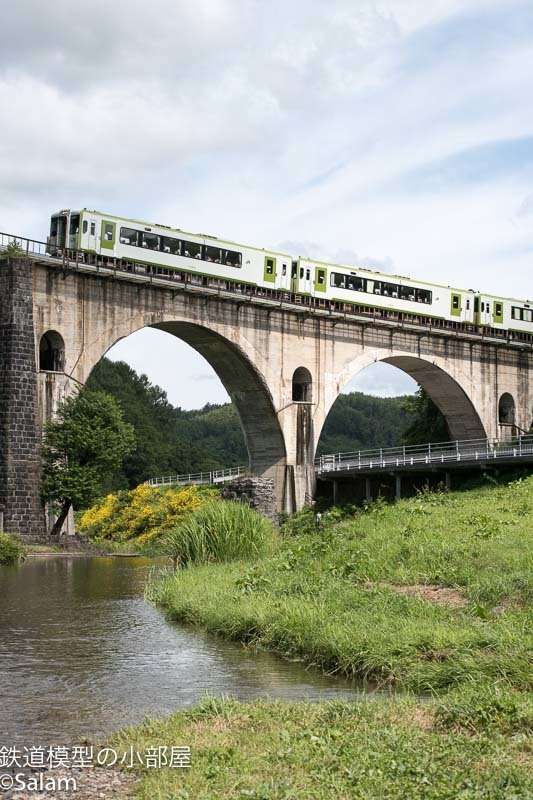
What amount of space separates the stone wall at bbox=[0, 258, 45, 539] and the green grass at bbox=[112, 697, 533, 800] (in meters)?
26.9

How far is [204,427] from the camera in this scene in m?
134

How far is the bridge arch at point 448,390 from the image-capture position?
5669 cm

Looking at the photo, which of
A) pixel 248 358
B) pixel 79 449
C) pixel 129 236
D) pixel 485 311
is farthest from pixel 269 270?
pixel 485 311

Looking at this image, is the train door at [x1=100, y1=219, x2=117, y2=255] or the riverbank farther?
the train door at [x1=100, y1=219, x2=117, y2=255]

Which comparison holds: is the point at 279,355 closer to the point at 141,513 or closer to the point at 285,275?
the point at 285,275

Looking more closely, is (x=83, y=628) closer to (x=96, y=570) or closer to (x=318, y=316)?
(x=96, y=570)

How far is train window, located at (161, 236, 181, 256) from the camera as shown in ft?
141

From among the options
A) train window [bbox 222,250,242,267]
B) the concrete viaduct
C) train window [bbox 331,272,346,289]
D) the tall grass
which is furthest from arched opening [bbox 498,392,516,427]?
the tall grass

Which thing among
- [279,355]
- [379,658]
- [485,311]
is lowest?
[379,658]

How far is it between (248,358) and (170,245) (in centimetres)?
684

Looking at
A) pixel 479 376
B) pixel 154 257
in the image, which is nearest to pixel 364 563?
pixel 154 257

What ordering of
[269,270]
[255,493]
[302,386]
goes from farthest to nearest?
1. [302,386]
2. [269,270]
3. [255,493]

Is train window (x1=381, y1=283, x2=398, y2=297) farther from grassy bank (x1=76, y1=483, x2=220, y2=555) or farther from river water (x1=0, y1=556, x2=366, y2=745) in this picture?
river water (x1=0, y1=556, x2=366, y2=745)

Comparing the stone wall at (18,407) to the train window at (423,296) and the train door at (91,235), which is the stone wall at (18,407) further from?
the train window at (423,296)
